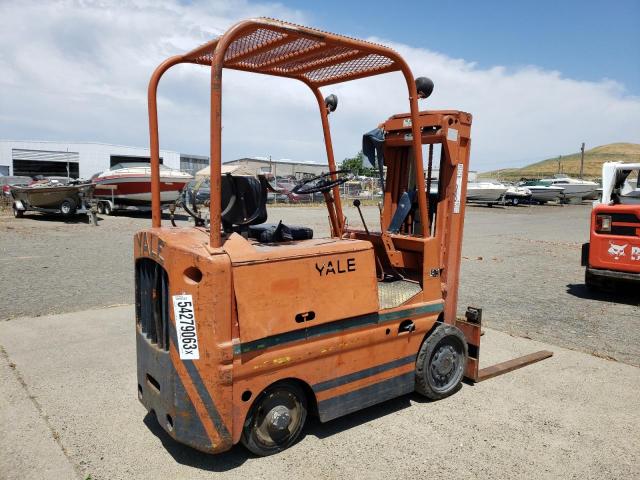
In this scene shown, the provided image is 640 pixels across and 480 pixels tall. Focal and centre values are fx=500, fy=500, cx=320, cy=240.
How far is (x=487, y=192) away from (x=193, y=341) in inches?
1220

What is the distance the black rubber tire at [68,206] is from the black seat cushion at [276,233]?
16495mm

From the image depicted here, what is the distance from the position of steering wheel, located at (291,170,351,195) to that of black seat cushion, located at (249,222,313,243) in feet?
1.01

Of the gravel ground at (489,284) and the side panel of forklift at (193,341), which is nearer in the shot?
the side panel of forklift at (193,341)

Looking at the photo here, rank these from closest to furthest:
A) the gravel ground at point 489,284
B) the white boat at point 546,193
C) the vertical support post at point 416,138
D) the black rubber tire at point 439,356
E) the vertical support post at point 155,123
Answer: the vertical support post at point 155,123 → the vertical support post at point 416,138 → the black rubber tire at point 439,356 → the gravel ground at point 489,284 → the white boat at point 546,193

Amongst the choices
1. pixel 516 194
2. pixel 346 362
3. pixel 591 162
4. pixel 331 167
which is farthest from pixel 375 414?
pixel 591 162

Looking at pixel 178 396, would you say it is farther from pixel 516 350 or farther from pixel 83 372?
pixel 516 350

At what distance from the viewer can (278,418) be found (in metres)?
3.43

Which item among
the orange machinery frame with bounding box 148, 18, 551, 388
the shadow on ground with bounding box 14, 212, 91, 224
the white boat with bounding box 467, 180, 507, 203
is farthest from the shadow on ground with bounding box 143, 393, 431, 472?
the white boat with bounding box 467, 180, 507, 203

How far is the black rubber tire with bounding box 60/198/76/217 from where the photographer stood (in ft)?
59.5

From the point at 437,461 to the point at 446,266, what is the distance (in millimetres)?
1780

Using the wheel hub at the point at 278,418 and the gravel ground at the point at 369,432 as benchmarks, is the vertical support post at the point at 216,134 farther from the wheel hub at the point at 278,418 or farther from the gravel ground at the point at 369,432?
the gravel ground at the point at 369,432

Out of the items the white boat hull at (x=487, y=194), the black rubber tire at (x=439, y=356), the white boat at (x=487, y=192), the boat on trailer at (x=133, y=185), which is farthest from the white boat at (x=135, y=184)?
the white boat hull at (x=487, y=194)

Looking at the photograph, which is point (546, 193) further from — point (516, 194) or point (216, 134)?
point (216, 134)

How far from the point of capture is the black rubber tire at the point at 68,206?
59.5 ft
